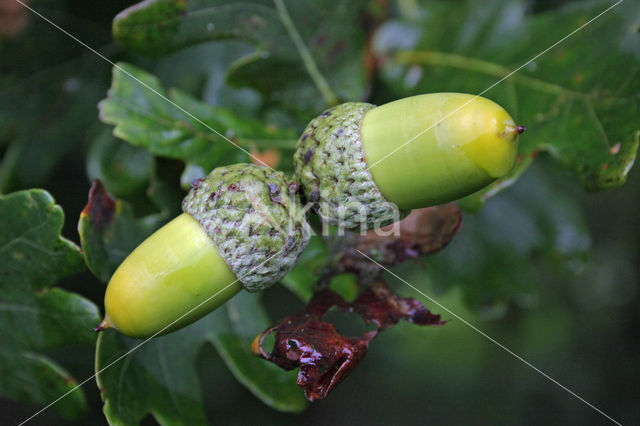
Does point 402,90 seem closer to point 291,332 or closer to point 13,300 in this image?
point 291,332

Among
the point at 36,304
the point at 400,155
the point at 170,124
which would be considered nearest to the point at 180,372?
the point at 36,304

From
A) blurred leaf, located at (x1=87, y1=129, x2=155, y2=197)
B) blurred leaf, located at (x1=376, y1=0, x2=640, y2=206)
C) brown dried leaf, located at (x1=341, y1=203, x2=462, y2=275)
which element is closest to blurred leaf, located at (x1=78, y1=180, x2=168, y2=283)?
blurred leaf, located at (x1=87, y1=129, x2=155, y2=197)

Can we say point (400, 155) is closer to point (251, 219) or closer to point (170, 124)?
point (251, 219)

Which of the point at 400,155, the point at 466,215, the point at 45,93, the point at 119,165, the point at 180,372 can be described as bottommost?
the point at 180,372

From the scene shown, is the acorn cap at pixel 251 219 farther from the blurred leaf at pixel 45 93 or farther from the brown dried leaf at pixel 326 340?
the blurred leaf at pixel 45 93

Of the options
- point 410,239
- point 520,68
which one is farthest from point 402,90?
point 410,239

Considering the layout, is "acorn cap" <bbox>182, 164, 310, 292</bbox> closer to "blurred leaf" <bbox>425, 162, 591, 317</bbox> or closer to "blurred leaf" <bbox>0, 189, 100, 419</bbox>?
"blurred leaf" <bbox>0, 189, 100, 419</bbox>
